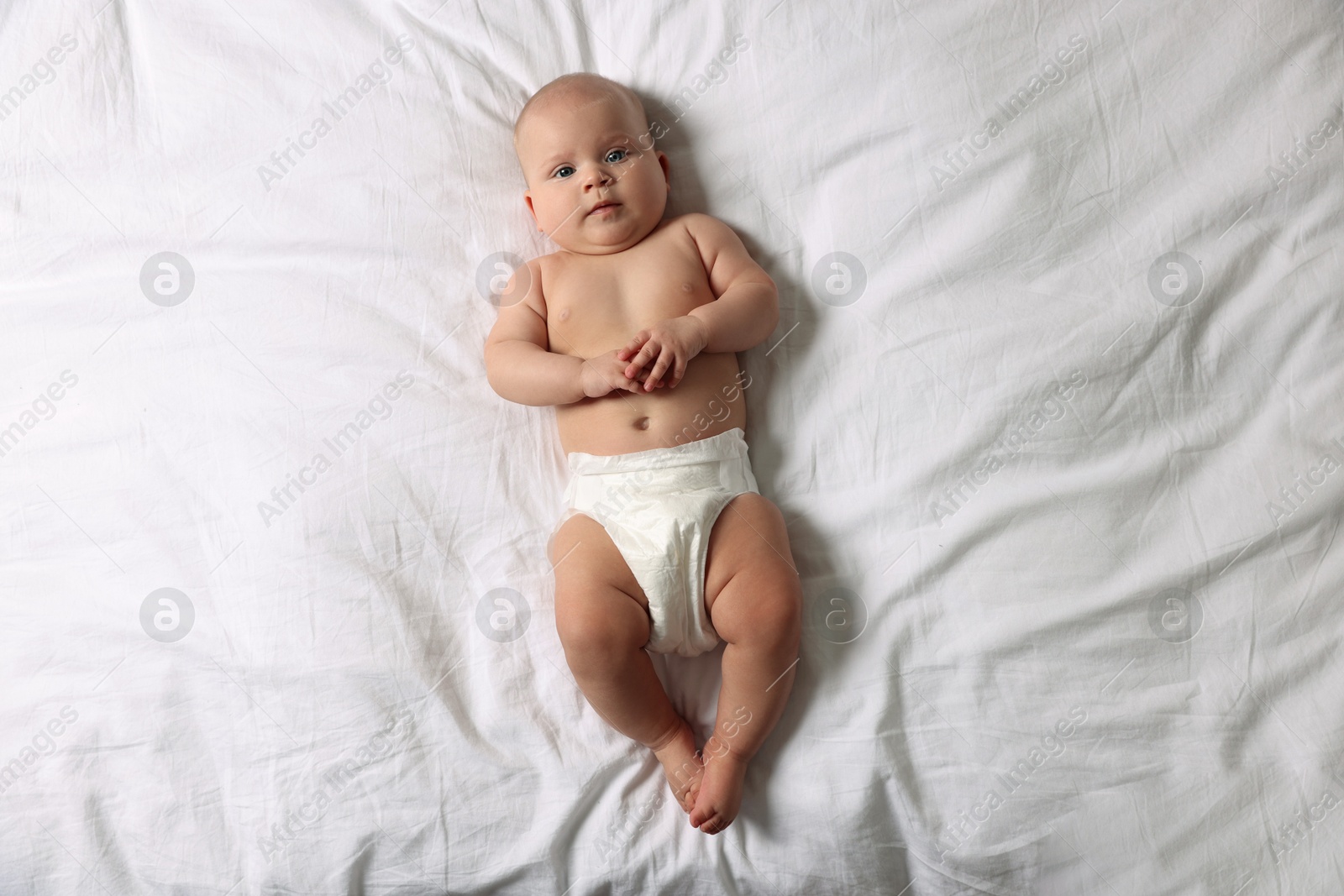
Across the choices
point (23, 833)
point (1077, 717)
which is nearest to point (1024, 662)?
point (1077, 717)

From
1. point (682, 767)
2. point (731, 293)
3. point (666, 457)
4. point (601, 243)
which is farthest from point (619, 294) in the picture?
point (682, 767)

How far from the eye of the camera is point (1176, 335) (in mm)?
1508

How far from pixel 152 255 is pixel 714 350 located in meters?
1.03

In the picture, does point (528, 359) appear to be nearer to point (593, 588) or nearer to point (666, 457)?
point (666, 457)

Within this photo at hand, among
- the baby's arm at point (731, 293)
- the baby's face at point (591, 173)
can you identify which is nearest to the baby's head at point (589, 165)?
the baby's face at point (591, 173)

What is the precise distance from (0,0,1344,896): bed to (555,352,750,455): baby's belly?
0.09 m

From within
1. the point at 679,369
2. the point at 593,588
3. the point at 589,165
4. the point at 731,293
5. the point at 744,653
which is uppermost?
the point at 589,165

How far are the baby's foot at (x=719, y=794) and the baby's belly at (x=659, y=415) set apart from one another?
0.50m

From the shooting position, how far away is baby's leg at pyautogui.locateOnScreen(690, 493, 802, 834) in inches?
53.6

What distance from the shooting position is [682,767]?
140cm

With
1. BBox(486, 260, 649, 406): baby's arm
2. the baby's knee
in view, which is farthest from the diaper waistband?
the baby's knee

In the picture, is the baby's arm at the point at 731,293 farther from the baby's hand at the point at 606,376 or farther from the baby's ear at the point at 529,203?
the baby's ear at the point at 529,203

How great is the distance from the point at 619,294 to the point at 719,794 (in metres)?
0.84

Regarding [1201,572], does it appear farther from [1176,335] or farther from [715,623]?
[715,623]
